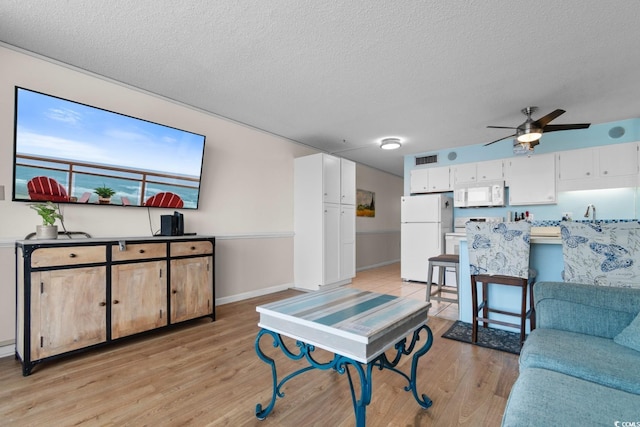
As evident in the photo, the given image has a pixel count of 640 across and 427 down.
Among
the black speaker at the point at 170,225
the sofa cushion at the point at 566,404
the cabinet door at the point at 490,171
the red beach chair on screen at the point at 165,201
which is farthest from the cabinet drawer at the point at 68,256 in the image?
the cabinet door at the point at 490,171

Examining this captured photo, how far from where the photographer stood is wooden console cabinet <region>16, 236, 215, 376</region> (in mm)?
2086

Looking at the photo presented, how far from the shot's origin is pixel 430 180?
5.73 meters

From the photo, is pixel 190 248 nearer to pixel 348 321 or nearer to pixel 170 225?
pixel 170 225

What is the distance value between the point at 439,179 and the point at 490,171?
2.85 feet

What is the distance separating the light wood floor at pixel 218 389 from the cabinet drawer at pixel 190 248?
0.83 metres

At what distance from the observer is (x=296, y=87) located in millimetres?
3117

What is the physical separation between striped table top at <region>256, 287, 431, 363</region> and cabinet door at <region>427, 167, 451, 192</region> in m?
4.28

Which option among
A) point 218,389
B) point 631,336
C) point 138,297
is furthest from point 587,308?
point 138,297

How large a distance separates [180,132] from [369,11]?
237cm

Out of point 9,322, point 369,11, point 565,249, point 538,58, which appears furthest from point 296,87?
point 9,322

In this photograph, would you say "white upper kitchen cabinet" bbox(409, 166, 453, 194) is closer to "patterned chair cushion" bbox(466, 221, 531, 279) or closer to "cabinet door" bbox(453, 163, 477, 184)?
"cabinet door" bbox(453, 163, 477, 184)

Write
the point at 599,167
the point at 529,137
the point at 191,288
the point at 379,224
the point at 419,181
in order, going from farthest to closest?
the point at 379,224
the point at 419,181
the point at 599,167
the point at 529,137
the point at 191,288

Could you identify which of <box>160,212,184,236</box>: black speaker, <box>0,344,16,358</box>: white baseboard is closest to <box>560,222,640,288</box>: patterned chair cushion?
<box>160,212,184,236</box>: black speaker

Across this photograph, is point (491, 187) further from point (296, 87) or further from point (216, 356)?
point (216, 356)
